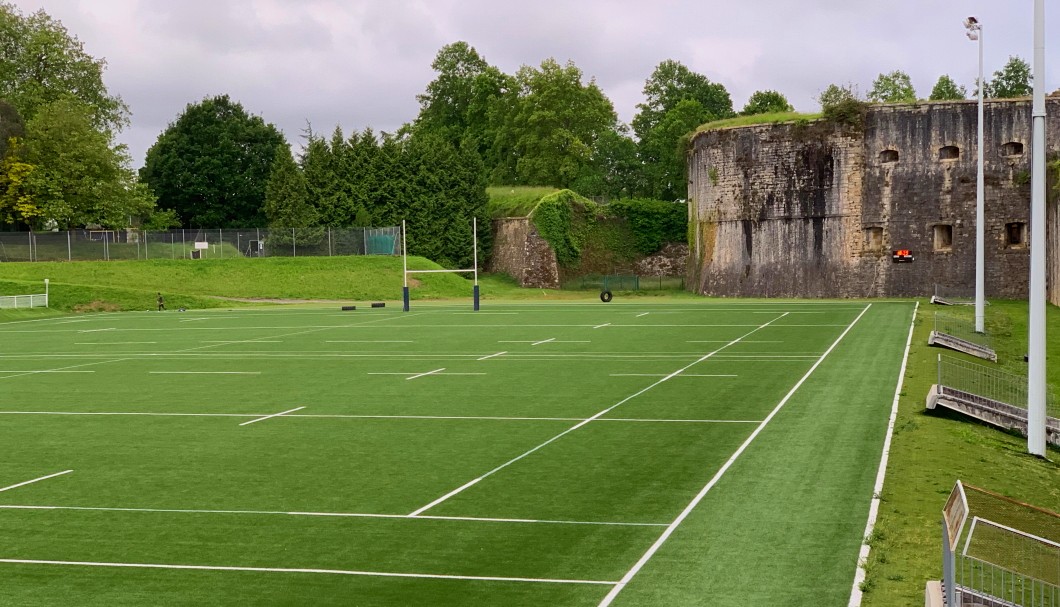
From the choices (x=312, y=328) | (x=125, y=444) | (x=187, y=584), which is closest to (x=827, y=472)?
(x=187, y=584)

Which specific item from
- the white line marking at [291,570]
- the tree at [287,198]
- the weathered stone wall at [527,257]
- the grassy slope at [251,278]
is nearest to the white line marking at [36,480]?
the white line marking at [291,570]

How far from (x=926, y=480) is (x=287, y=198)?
7642 centimetres

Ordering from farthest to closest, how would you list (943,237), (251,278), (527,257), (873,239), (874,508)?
(527,257), (251,278), (873,239), (943,237), (874,508)

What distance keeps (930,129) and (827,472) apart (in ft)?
178

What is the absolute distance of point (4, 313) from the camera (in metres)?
61.2

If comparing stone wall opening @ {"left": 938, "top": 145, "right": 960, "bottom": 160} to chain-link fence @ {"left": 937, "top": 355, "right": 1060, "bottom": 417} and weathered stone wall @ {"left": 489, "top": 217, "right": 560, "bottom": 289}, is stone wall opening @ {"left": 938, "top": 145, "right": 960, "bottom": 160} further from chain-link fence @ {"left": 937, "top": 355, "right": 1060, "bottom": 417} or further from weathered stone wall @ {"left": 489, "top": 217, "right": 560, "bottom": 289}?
chain-link fence @ {"left": 937, "top": 355, "right": 1060, "bottom": 417}

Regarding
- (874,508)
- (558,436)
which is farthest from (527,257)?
(874,508)

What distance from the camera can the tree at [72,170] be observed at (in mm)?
86000

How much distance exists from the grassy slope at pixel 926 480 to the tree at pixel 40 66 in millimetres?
84674

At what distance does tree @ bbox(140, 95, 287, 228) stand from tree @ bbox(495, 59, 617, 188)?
2221 centimetres

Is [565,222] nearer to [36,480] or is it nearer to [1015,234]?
[1015,234]

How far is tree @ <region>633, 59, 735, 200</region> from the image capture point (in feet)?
349

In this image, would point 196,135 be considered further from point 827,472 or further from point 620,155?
point 827,472

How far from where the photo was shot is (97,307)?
67.7 meters
